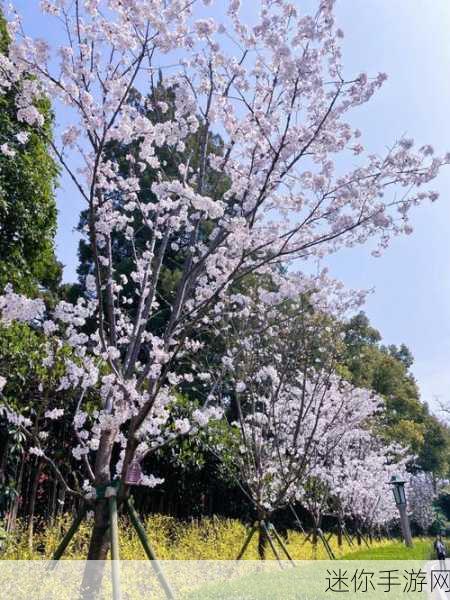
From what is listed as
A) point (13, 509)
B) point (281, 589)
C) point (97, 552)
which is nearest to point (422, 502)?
point (13, 509)

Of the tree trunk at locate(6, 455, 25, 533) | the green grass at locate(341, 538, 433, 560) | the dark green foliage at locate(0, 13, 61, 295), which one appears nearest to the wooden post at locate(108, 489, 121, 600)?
the tree trunk at locate(6, 455, 25, 533)

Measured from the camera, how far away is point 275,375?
7523 mm

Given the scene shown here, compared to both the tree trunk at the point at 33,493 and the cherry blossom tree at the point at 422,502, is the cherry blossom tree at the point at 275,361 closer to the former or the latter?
the tree trunk at the point at 33,493

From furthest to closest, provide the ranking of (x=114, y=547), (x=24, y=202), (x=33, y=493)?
(x=24, y=202), (x=33, y=493), (x=114, y=547)

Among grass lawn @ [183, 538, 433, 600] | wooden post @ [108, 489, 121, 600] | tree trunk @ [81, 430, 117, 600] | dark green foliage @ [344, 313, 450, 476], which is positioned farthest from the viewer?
dark green foliage @ [344, 313, 450, 476]

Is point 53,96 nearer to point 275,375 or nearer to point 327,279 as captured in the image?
point 327,279

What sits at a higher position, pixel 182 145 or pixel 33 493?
pixel 182 145

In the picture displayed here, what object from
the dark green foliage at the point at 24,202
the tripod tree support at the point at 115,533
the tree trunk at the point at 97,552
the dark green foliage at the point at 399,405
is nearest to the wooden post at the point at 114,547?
the tripod tree support at the point at 115,533

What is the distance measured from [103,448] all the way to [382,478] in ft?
56.3

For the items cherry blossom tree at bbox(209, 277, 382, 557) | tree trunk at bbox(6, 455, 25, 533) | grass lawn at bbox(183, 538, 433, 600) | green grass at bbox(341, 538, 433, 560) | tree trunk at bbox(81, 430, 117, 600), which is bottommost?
green grass at bbox(341, 538, 433, 560)

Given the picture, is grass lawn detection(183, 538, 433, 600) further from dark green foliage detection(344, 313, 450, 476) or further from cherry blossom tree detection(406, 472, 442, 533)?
cherry blossom tree detection(406, 472, 442, 533)

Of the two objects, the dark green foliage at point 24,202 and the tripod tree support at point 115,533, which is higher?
the dark green foliage at point 24,202

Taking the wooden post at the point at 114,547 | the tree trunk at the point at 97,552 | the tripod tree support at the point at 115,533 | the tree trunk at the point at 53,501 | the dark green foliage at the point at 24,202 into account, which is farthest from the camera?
the dark green foliage at the point at 24,202

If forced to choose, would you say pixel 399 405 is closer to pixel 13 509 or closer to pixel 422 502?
pixel 422 502
